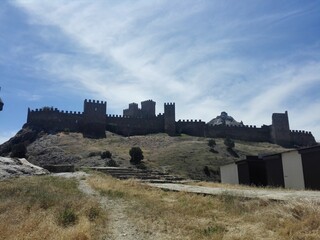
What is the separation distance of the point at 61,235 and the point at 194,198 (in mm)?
7050

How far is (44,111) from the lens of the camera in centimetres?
7306

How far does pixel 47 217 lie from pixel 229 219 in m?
4.59

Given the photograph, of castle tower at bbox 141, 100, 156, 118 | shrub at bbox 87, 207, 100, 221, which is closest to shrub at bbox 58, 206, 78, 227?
shrub at bbox 87, 207, 100, 221

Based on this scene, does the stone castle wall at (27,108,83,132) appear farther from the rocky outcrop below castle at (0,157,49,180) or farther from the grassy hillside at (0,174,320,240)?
the grassy hillside at (0,174,320,240)

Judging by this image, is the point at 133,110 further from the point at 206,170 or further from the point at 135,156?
the point at 206,170

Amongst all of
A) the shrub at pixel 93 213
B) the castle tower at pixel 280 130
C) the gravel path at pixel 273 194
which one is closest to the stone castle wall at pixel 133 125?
the castle tower at pixel 280 130

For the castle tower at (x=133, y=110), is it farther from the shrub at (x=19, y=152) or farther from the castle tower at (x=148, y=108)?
the shrub at (x=19, y=152)

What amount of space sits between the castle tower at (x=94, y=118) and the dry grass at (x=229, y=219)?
61.2 m

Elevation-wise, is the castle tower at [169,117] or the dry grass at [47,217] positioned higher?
the castle tower at [169,117]

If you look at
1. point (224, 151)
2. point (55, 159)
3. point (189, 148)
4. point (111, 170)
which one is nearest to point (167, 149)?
point (189, 148)

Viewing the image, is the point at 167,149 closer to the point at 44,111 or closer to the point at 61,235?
the point at 44,111

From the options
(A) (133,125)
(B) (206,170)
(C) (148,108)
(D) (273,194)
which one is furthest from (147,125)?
(D) (273,194)

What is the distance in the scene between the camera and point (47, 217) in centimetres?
880

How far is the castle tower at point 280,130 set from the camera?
85625mm
